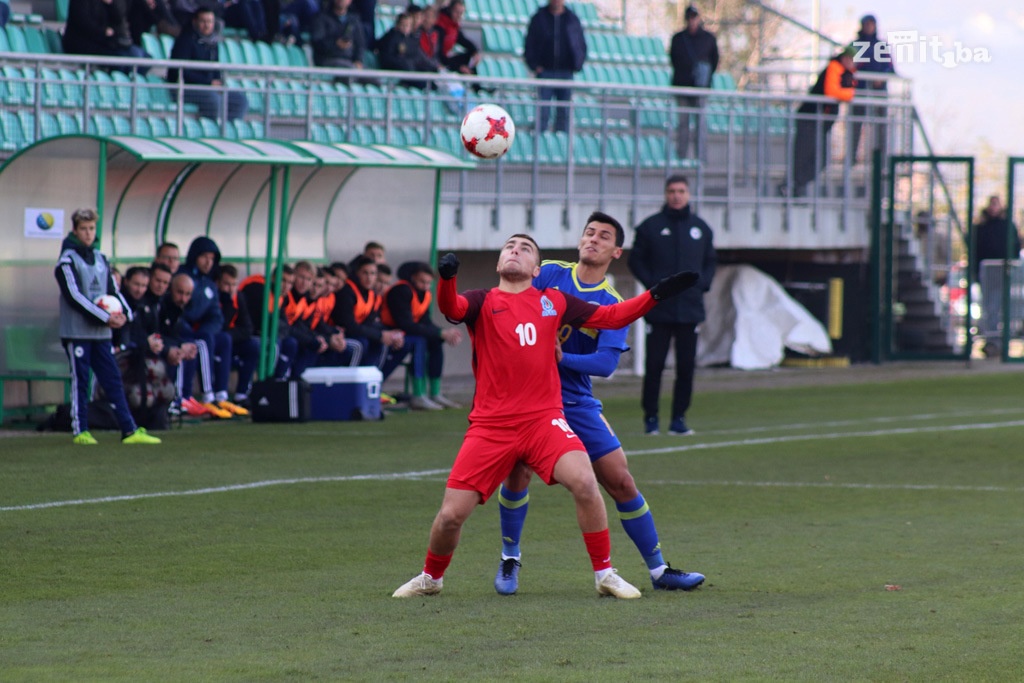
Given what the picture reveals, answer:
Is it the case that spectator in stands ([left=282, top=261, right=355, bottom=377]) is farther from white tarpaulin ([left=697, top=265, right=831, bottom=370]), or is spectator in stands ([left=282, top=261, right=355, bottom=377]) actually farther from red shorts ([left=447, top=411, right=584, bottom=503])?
red shorts ([left=447, top=411, right=584, bottom=503])

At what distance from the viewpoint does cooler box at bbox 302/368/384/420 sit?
55.6 ft

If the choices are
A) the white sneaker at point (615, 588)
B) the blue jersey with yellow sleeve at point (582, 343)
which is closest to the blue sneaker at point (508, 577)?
the white sneaker at point (615, 588)

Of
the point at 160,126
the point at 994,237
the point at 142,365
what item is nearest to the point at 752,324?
the point at 994,237

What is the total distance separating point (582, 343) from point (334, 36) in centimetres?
1537

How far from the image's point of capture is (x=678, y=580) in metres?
7.86

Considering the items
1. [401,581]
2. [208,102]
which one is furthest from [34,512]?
[208,102]

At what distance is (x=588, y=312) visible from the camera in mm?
7746

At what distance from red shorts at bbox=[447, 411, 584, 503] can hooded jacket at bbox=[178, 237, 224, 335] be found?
9549 millimetres

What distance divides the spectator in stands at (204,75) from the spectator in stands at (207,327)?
2865mm

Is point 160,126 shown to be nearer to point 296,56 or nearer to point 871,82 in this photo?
point 296,56

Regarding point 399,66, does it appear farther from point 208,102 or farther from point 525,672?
point 525,672

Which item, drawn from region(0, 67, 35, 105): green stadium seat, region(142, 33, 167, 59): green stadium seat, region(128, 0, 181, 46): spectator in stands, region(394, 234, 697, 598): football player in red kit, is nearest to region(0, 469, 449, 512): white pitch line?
region(394, 234, 697, 598): football player in red kit

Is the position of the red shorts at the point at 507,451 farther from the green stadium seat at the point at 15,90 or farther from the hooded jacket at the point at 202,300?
the green stadium seat at the point at 15,90

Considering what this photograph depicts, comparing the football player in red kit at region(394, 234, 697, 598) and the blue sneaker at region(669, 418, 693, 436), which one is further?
the blue sneaker at region(669, 418, 693, 436)
